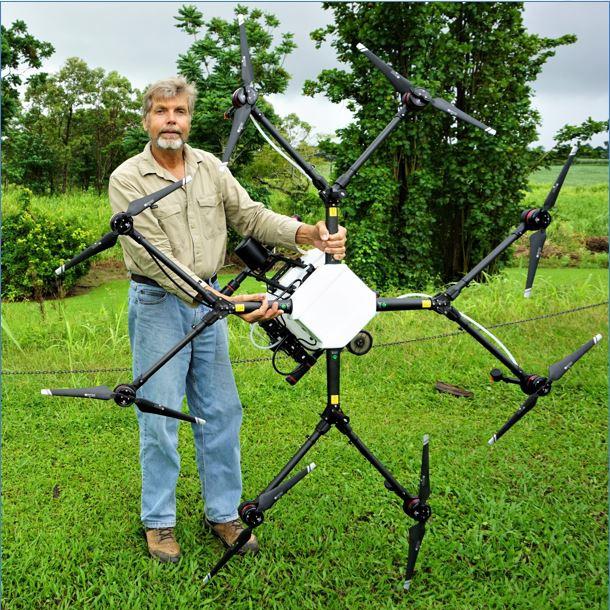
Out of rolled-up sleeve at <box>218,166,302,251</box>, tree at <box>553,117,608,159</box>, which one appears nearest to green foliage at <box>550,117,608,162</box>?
tree at <box>553,117,608,159</box>

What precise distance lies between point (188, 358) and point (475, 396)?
10.5 feet

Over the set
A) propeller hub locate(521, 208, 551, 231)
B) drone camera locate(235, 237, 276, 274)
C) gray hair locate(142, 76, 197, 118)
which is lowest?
drone camera locate(235, 237, 276, 274)

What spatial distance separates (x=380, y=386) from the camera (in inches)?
233

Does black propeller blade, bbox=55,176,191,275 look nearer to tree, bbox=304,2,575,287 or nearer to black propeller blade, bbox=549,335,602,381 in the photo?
black propeller blade, bbox=549,335,602,381

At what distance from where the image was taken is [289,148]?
102 inches

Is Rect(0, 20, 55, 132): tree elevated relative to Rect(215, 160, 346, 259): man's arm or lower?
elevated

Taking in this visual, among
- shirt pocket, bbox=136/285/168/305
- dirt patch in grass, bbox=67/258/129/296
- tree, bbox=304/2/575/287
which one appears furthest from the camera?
dirt patch in grass, bbox=67/258/129/296

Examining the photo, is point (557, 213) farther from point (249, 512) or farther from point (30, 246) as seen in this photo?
point (249, 512)

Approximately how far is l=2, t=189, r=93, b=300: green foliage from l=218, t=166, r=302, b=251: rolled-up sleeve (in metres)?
6.62

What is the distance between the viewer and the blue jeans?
3.26 m

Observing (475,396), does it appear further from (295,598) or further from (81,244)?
(81,244)

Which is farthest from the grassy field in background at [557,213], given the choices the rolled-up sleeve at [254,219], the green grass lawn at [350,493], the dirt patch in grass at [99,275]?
the rolled-up sleeve at [254,219]

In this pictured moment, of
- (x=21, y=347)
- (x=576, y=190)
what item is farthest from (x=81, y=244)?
(x=576, y=190)

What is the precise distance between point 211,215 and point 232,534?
1745 mm
